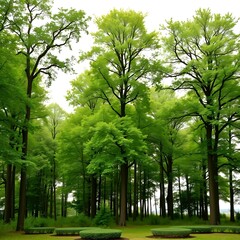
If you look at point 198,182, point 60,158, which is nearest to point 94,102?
point 60,158

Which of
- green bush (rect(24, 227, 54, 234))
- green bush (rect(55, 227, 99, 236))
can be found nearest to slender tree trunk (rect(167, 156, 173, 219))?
green bush (rect(24, 227, 54, 234))

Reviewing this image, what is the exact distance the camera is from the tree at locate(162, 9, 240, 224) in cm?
2358

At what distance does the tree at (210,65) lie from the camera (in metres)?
23.6

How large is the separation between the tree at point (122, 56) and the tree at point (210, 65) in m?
2.02

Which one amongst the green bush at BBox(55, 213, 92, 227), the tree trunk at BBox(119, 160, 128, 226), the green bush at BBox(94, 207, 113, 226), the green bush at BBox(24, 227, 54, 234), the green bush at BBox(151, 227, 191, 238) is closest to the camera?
the green bush at BBox(151, 227, 191, 238)

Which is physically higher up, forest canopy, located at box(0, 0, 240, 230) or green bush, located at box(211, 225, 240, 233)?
forest canopy, located at box(0, 0, 240, 230)

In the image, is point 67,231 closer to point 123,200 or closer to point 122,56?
point 123,200

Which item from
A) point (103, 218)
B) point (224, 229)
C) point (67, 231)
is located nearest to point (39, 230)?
point (67, 231)

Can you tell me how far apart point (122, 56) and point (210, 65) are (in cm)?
686

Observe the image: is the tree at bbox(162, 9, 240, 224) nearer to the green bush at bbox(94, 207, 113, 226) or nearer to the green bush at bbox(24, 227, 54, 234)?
the green bush at bbox(94, 207, 113, 226)

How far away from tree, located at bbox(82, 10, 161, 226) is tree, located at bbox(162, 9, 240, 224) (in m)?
2.02

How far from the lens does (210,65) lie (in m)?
23.8

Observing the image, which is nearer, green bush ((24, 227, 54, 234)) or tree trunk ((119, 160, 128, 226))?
green bush ((24, 227, 54, 234))

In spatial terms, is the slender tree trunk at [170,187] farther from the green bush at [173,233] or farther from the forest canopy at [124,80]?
the green bush at [173,233]
